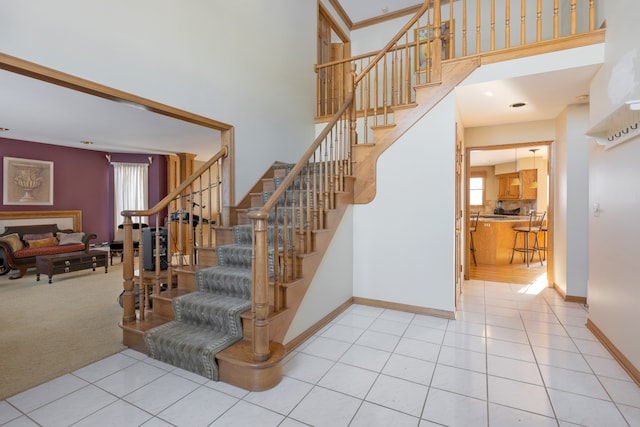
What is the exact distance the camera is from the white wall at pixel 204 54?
2250 millimetres

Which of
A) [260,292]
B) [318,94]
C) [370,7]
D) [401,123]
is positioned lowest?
[260,292]

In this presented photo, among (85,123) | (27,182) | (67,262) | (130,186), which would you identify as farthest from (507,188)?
(27,182)

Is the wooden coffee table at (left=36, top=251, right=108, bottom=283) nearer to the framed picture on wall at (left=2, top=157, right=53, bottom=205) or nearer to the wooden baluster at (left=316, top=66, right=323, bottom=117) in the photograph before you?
the framed picture on wall at (left=2, top=157, right=53, bottom=205)

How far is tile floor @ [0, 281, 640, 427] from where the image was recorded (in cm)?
181

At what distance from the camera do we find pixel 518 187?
8.87 metres

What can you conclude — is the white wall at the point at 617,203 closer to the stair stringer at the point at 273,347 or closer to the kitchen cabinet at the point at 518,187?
the stair stringer at the point at 273,347

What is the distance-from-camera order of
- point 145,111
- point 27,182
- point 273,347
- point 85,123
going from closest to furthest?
1. point 273,347
2. point 145,111
3. point 85,123
4. point 27,182

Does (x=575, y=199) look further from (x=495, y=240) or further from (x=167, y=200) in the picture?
(x=167, y=200)

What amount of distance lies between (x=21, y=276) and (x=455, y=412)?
715 centimetres

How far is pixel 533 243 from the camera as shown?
6621 mm

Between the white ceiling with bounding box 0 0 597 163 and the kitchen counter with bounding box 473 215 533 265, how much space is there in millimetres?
2505

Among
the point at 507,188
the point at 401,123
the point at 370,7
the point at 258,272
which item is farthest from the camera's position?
the point at 507,188

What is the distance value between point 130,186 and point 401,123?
7500mm

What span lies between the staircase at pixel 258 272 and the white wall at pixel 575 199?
1807 millimetres
